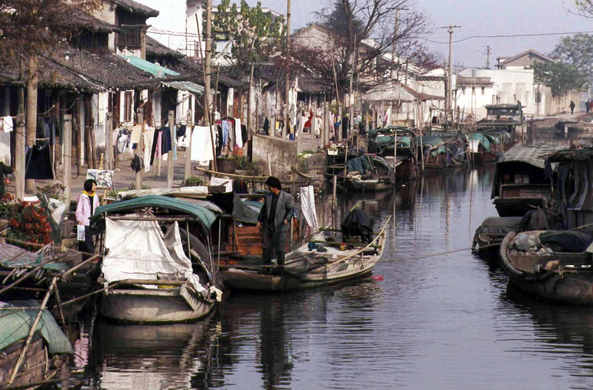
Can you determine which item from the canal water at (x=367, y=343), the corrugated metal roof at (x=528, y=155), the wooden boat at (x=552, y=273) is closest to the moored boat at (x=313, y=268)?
the canal water at (x=367, y=343)

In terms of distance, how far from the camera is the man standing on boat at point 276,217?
1723cm

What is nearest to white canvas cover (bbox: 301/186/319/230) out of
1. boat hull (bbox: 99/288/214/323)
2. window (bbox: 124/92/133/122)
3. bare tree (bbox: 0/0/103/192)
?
boat hull (bbox: 99/288/214/323)

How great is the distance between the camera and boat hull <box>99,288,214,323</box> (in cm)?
1478

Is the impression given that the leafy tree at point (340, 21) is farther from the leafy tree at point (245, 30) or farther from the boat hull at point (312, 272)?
the boat hull at point (312, 272)

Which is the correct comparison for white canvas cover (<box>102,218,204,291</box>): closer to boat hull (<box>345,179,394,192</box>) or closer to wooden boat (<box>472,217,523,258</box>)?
wooden boat (<box>472,217,523,258</box>)

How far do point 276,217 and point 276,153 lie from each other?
48.0 ft

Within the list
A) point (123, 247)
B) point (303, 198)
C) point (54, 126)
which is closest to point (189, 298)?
point (123, 247)

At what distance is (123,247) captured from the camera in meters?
15.2

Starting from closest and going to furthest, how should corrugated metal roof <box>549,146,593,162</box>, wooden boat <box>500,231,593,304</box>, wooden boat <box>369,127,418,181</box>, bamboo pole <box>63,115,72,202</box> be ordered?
wooden boat <box>500,231,593,304</box>
corrugated metal roof <box>549,146,593,162</box>
bamboo pole <box>63,115,72,202</box>
wooden boat <box>369,127,418,181</box>

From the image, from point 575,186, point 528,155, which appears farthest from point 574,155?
point 528,155

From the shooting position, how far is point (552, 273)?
16.9 meters

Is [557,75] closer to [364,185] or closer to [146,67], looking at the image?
[364,185]

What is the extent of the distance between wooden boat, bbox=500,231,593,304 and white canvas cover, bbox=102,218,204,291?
6.29 m

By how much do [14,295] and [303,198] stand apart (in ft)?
28.9
